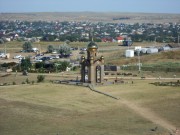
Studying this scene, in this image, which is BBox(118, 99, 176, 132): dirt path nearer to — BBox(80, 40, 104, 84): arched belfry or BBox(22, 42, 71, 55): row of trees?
BBox(80, 40, 104, 84): arched belfry

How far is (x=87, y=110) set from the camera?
102 ft

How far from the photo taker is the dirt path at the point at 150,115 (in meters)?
26.7

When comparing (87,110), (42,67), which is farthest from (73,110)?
(42,67)

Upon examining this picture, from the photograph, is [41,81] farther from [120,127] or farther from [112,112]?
[120,127]

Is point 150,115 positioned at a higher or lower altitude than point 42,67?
higher

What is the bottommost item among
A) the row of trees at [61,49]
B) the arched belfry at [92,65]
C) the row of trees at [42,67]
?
the row of trees at [61,49]

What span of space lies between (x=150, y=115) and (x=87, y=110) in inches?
169

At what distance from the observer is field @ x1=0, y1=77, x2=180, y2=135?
25828mm

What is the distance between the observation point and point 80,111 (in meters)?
30.8

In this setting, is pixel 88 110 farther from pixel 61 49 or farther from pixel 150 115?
pixel 61 49

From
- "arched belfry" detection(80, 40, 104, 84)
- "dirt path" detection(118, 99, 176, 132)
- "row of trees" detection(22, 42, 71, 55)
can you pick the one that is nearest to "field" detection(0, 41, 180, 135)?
"dirt path" detection(118, 99, 176, 132)

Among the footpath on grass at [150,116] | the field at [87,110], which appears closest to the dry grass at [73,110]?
the field at [87,110]

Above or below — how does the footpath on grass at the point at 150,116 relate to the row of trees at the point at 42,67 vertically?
above

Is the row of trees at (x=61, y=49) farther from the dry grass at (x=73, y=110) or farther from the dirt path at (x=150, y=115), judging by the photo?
the dirt path at (x=150, y=115)
